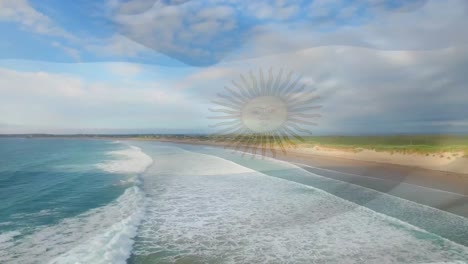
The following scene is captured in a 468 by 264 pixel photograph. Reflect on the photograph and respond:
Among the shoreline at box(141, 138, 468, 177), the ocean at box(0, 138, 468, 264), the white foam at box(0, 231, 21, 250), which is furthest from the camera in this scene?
the shoreline at box(141, 138, 468, 177)

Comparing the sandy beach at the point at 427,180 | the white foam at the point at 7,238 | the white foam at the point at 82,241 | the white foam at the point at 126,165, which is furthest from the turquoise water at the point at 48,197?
the sandy beach at the point at 427,180

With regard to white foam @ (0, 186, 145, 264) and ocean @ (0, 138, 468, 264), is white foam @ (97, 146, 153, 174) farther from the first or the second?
white foam @ (0, 186, 145, 264)

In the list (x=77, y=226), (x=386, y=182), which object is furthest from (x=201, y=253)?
(x=386, y=182)

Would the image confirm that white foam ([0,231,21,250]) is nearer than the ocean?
No

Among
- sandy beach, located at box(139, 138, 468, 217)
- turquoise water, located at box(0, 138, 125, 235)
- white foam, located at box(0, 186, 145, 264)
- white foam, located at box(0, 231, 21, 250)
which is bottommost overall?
turquoise water, located at box(0, 138, 125, 235)

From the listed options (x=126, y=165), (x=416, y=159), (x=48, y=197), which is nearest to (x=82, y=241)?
(x=48, y=197)

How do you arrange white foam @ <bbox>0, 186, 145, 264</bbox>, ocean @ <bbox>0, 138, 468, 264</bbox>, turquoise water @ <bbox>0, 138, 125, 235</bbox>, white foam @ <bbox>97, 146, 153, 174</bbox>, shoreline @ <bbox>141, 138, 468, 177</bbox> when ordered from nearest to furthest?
white foam @ <bbox>0, 186, 145, 264</bbox>, ocean @ <bbox>0, 138, 468, 264</bbox>, turquoise water @ <bbox>0, 138, 125, 235</bbox>, shoreline @ <bbox>141, 138, 468, 177</bbox>, white foam @ <bbox>97, 146, 153, 174</bbox>

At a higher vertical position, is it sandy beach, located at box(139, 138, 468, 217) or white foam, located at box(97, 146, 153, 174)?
sandy beach, located at box(139, 138, 468, 217)

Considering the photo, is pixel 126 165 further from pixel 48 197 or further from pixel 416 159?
pixel 416 159

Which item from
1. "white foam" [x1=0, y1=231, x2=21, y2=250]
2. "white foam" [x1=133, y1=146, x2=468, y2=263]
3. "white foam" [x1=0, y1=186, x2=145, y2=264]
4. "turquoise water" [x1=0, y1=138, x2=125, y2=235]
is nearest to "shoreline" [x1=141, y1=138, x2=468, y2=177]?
"white foam" [x1=133, y1=146, x2=468, y2=263]
